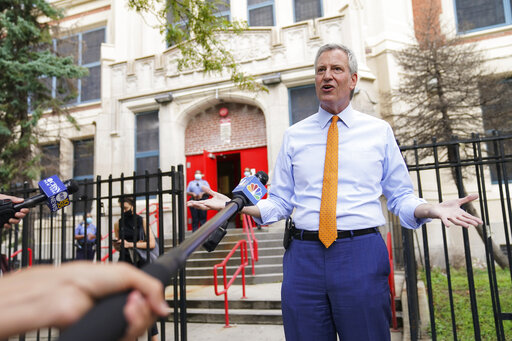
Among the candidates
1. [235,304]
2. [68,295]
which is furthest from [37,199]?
[235,304]

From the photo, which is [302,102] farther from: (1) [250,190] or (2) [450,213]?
(2) [450,213]

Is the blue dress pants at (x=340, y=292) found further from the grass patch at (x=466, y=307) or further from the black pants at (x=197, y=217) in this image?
the black pants at (x=197, y=217)

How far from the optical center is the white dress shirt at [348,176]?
2.07 m

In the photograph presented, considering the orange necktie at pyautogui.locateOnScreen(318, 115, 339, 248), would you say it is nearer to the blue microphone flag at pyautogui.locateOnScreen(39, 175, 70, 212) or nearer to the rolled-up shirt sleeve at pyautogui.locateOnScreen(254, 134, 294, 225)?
the rolled-up shirt sleeve at pyautogui.locateOnScreen(254, 134, 294, 225)

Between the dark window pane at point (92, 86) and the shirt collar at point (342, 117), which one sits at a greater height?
the dark window pane at point (92, 86)

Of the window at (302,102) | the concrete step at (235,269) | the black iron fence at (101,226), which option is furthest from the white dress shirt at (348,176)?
the window at (302,102)

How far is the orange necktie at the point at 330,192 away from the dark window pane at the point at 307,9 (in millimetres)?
11246

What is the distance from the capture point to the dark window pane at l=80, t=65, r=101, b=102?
15070 millimetres

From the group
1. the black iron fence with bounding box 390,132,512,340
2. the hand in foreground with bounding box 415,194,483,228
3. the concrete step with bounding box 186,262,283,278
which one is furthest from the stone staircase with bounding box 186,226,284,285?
the hand in foreground with bounding box 415,194,483,228

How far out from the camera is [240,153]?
12148 mm

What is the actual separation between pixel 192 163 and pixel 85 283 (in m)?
12.0

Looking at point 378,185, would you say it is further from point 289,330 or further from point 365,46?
point 365,46

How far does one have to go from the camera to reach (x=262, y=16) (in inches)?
504

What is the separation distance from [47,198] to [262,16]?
1163 cm
